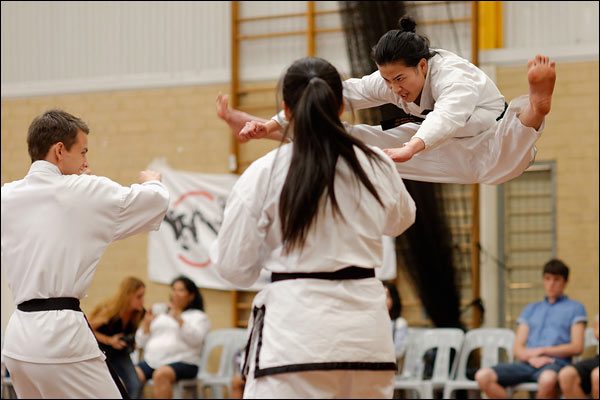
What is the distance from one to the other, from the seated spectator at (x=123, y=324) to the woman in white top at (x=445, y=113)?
409 centimetres

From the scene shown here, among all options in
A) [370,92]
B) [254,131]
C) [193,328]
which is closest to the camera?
[254,131]

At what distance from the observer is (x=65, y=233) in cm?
389

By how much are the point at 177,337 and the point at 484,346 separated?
298 centimetres

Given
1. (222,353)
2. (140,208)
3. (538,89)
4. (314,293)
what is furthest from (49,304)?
(222,353)

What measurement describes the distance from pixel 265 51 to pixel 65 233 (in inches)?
312

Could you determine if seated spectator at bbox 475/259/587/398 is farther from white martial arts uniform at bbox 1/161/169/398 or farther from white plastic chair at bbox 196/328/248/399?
white martial arts uniform at bbox 1/161/169/398

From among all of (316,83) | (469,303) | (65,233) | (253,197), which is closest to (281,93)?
(316,83)

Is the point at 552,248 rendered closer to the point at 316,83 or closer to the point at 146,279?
the point at 146,279

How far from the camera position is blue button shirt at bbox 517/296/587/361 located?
352 inches

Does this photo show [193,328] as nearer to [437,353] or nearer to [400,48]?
[437,353]

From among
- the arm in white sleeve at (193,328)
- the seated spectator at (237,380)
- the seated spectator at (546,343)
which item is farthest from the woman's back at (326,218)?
the arm in white sleeve at (193,328)

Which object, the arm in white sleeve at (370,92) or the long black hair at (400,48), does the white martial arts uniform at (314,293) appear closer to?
the long black hair at (400,48)

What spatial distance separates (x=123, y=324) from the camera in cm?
880

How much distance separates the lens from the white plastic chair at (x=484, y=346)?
945 centimetres
